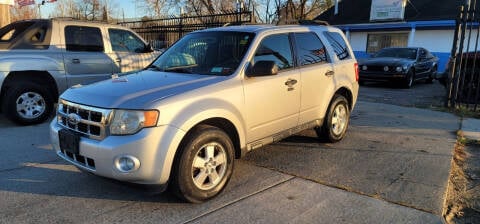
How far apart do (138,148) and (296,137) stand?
3382 millimetres

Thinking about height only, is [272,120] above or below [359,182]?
above

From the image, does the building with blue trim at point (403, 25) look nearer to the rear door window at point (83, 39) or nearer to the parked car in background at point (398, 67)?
the parked car in background at point (398, 67)

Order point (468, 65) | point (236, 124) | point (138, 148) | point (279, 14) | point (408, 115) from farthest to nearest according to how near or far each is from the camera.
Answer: point (279, 14)
point (468, 65)
point (408, 115)
point (236, 124)
point (138, 148)

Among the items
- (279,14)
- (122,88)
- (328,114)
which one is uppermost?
(279,14)

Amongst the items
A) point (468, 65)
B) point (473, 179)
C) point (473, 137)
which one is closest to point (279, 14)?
point (468, 65)

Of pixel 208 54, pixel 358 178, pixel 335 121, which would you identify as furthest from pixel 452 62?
pixel 208 54

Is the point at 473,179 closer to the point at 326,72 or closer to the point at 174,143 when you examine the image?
the point at 326,72

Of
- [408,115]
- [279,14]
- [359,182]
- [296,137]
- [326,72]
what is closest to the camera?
[359,182]

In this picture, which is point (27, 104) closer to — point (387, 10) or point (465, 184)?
point (465, 184)

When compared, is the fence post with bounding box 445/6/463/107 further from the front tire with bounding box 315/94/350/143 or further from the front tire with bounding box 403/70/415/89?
the front tire with bounding box 403/70/415/89

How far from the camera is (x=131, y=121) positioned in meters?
3.48

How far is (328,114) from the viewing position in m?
5.75

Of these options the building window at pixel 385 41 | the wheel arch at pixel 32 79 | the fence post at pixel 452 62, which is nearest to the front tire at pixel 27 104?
the wheel arch at pixel 32 79

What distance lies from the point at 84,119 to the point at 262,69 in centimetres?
187
